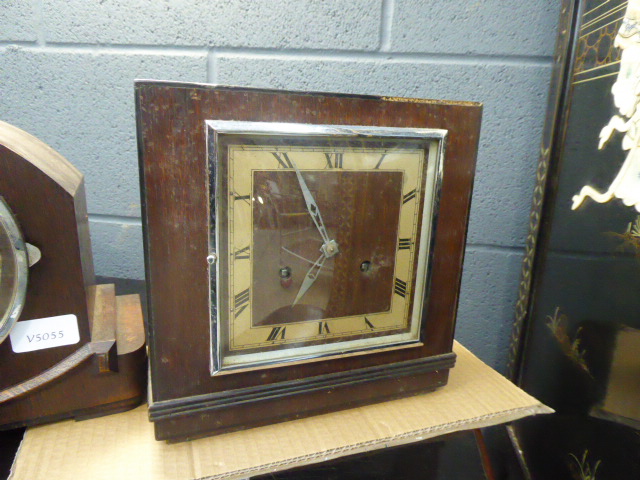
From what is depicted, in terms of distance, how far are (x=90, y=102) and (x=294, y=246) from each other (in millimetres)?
776

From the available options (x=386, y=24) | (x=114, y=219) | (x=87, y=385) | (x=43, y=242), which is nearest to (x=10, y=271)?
(x=43, y=242)

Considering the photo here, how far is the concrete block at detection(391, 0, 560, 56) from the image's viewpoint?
964mm

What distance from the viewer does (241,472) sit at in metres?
0.55

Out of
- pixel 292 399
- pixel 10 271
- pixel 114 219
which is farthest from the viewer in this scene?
pixel 114 219

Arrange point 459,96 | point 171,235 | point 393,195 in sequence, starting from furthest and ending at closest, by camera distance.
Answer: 1. point 459,96
2. point 393,195
3. point 171,235

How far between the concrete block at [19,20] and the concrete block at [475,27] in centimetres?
86

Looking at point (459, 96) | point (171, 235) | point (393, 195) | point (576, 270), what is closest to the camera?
point (171, 235)

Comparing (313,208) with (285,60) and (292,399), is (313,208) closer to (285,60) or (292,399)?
(292,399)

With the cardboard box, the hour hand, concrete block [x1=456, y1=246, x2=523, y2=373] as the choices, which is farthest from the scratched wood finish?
concrete block [x1=456, y1=246, x2=523, y2=373]

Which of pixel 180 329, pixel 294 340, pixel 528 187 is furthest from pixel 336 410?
pixel 528 187

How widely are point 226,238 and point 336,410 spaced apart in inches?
13.4

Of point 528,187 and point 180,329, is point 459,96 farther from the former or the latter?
point 180,329

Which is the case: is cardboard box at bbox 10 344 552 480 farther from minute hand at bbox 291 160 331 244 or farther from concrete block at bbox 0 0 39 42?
concrete block at bbox 0 0 39 42

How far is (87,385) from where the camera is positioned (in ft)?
2.02
